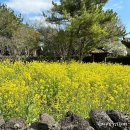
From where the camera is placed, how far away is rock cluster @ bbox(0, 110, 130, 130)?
534 cm

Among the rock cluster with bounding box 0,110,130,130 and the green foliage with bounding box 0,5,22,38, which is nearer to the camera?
the rock cluster with bounding box 0,110,130,130

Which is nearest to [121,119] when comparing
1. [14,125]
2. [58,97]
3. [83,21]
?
[14,125]

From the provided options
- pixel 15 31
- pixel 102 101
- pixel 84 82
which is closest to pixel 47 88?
pixel 84 82

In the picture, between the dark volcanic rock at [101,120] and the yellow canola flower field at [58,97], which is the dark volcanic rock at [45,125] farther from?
the yellow canola flower field at [58,97]

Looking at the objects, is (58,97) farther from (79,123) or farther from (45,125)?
(45,125)

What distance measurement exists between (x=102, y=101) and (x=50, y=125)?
144 inches

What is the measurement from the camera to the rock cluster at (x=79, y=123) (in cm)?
534

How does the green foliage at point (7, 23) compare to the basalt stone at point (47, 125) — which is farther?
the green foliage at point (7, 23)

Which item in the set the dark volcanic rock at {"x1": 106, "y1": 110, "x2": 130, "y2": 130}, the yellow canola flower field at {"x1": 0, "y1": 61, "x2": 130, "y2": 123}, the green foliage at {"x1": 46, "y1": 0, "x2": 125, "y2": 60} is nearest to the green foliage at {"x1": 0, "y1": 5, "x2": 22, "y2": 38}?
the green foliage at {"x1": 46, "y1": 0, "x2": 125, "y2": 60}

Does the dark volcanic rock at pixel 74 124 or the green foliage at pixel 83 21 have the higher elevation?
the green foliage at pixel 83 21

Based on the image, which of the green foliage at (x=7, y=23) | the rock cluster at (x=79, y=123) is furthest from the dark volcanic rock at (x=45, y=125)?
the green foliage at (x=7, y=23)

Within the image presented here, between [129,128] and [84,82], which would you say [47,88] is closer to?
[84,82]

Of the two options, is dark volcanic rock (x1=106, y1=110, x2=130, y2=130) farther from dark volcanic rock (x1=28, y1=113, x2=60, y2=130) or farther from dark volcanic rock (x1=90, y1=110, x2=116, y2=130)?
dark volcanic rock (x1=28, y1=113, x2=60, y2=130)

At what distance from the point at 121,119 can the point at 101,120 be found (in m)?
0.27
